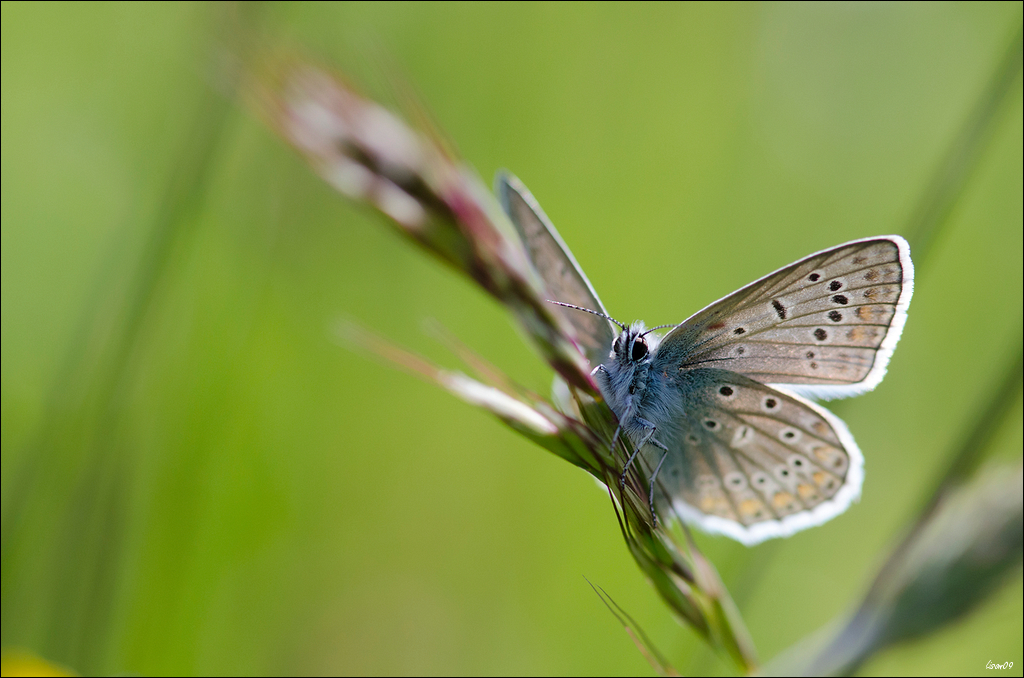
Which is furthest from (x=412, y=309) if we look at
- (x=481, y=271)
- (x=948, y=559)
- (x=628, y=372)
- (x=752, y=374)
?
(x=948, y=559)

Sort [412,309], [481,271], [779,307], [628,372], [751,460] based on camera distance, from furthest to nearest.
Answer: [412,309], [751,460], [628,372], [779,307], [481,271]

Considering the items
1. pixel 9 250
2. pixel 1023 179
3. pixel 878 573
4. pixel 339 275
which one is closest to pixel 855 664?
pixel 878 573

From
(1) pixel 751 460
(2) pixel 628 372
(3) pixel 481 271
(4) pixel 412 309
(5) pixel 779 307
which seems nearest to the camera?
(3) pixel 481 271

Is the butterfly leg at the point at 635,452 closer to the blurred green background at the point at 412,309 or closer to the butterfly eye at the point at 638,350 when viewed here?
the butterfly eye at the point at 638,350

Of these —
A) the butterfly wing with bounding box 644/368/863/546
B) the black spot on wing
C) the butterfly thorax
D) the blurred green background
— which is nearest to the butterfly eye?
the butterfly thorax

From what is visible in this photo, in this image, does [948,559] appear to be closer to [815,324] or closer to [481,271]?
[815,324]

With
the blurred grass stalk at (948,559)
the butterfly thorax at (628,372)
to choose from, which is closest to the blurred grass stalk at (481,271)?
the blurred grass stalk at (948,559)

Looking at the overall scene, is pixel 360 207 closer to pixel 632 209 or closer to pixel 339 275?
pixel 339 275

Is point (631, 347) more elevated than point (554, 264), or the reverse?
point (554, 264)
